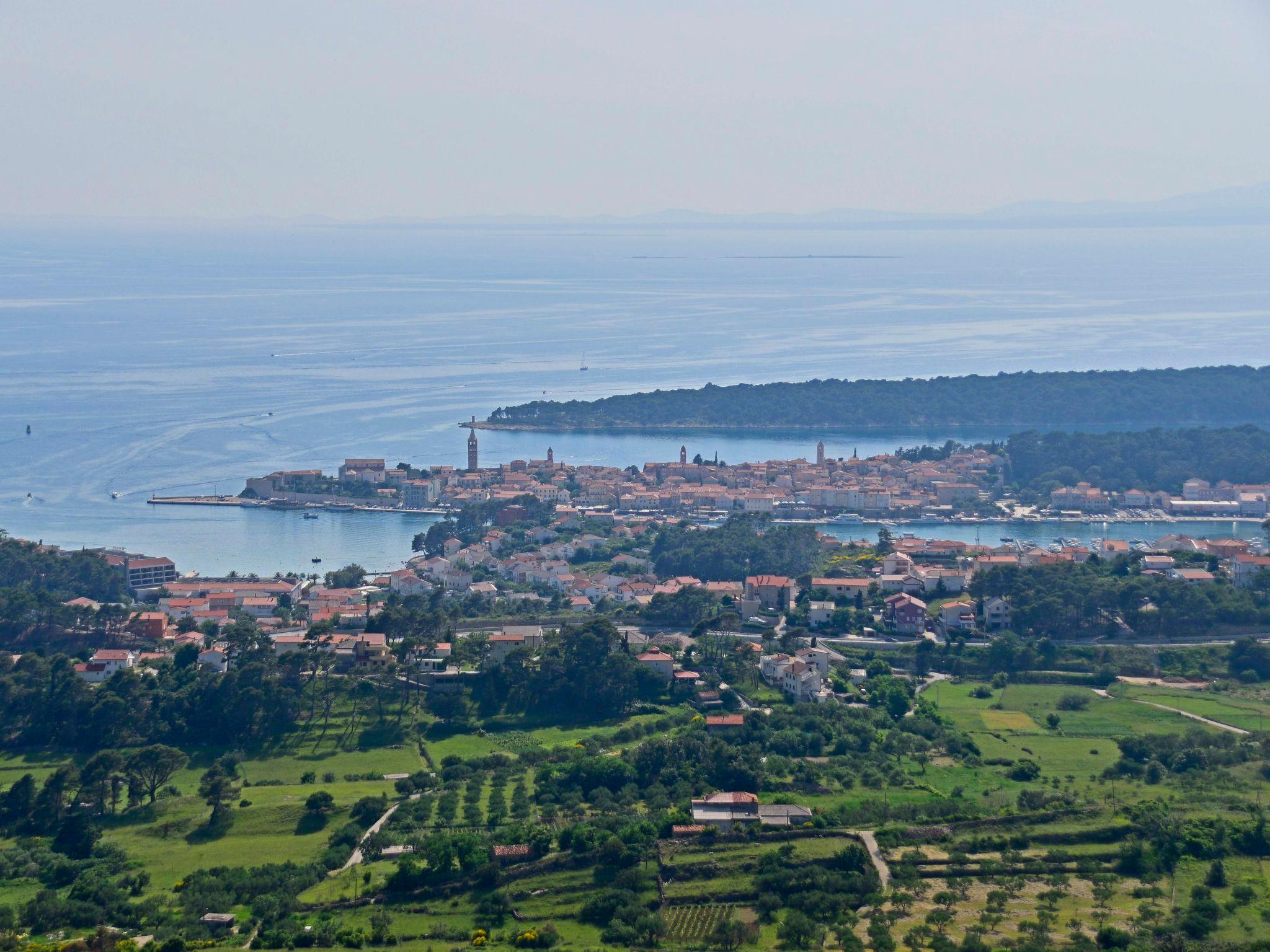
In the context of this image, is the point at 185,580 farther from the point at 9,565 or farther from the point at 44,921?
the point at 44,921

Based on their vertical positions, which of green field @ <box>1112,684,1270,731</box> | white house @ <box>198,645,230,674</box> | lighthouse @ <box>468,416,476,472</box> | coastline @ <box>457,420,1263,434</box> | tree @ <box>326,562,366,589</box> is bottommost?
green field @ <box>1112,684,1270,731</box>

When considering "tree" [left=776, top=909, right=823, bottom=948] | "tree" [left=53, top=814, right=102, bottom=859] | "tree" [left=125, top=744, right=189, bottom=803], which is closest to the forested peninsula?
"tree" [left=125, top=744, right=189, bottom=803]

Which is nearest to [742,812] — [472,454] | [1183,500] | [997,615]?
[997,615]

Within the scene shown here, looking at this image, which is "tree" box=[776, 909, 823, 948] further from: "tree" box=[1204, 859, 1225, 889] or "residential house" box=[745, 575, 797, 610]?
"residential house" box=[745, 575, 797, 610]

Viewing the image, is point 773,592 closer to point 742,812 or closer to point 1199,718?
point 1199,718

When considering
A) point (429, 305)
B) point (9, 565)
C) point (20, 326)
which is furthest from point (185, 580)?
point (429, 305)

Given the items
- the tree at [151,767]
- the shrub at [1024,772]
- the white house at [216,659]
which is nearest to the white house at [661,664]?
the shrub at [1024,772]

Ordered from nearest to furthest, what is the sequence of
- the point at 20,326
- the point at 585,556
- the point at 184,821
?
the point at 184,821 → the point at 585,556 → the point at 20,326
